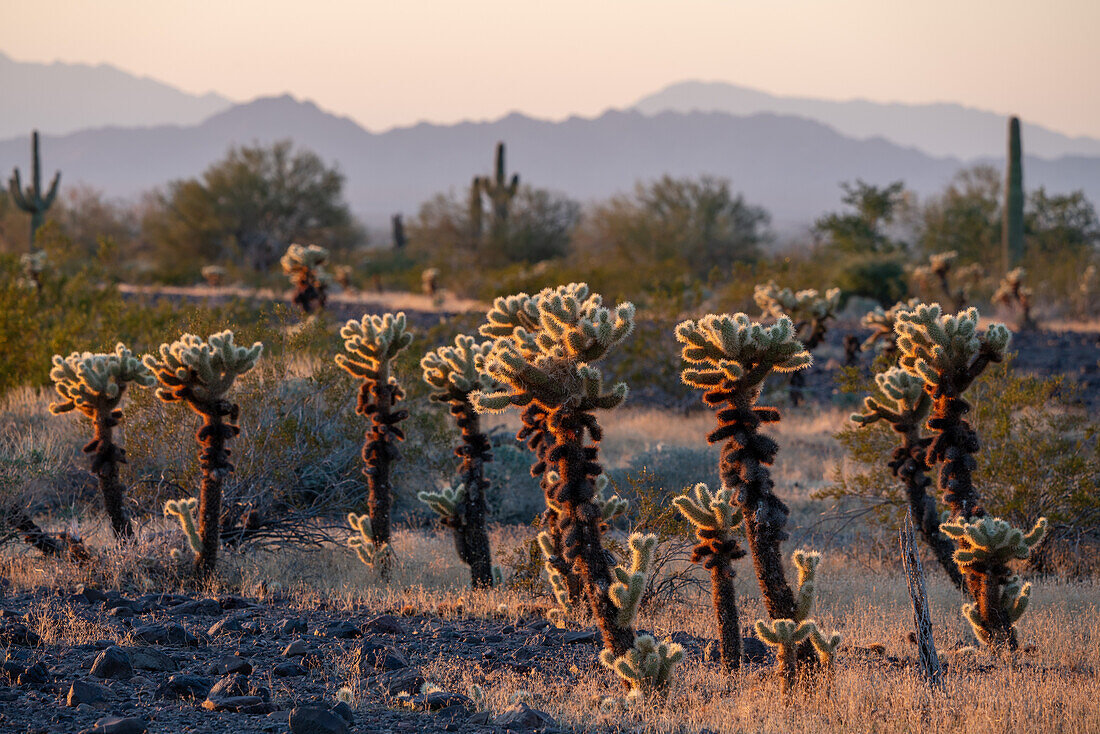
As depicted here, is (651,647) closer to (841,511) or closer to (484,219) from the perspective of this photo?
(841,511)

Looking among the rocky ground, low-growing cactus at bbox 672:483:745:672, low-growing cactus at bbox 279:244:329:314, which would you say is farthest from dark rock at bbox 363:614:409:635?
low-growing cactus at bbox 279:244:329:314

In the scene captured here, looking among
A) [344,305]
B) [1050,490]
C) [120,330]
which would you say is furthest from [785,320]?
[344,305]

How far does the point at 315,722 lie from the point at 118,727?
30.5 inches

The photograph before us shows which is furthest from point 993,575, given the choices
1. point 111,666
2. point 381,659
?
point 111,666

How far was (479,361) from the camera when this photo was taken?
21.8 feet

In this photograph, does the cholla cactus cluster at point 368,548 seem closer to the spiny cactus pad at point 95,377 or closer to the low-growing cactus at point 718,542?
the spiny cactus pad at point 95,377

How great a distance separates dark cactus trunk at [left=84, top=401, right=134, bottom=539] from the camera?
7281mm

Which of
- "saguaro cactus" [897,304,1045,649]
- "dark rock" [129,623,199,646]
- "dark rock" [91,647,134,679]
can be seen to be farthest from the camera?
"saguaro cactus" [897,304,1045,649]

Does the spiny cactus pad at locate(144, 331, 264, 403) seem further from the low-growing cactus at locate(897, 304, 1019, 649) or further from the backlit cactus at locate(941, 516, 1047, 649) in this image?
the backlit cactus at locate(941, 516, 1047, 649)

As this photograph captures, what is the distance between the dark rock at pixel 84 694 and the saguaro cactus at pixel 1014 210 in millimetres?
28101

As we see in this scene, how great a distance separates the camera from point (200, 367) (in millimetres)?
6562

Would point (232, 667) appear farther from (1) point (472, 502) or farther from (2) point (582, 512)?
(1) point (472, 502)

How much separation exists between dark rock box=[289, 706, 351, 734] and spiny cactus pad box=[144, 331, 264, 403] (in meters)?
3.02

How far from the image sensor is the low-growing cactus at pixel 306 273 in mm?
17625
